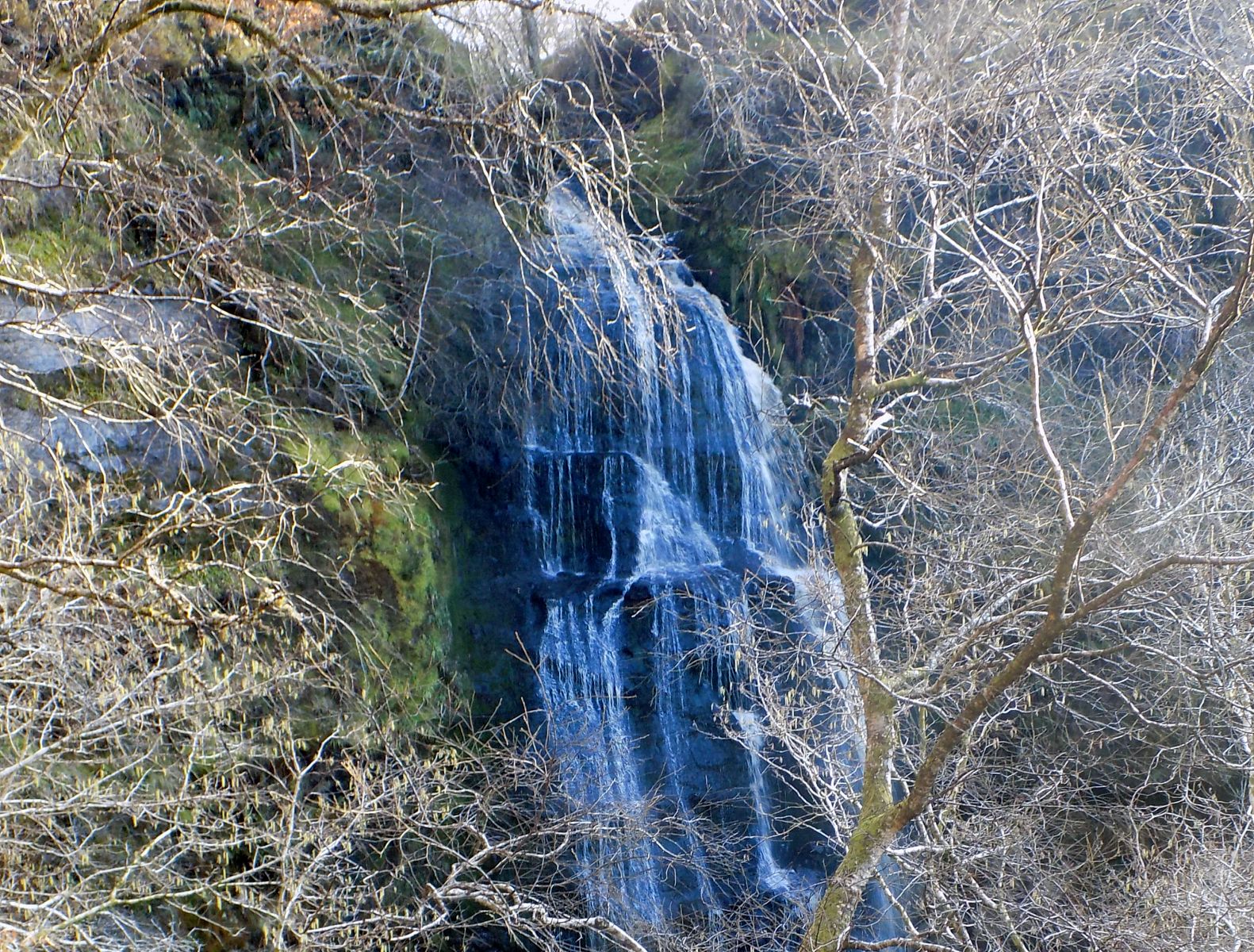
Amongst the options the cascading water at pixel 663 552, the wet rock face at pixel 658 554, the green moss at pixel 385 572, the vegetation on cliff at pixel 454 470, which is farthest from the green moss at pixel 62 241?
the cascading water at pixel 663 552

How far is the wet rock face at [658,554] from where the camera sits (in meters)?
8.71

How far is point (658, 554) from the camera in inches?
376

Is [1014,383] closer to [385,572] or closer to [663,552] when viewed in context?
[663,552]

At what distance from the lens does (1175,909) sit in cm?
516

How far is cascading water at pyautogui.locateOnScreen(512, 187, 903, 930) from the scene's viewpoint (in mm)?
8656

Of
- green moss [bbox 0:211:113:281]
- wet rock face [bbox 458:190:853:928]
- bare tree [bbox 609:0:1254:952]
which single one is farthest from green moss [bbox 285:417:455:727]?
bare tree [bbox 609:0:1254:952]

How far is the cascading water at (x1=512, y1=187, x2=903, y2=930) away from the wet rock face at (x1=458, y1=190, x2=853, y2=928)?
0.02m

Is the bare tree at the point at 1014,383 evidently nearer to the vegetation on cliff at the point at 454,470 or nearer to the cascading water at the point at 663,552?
the vegetation on cliff at the point at 454,470

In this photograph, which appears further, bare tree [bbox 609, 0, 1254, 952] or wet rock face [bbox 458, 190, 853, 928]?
wet rock face [bbox 458, 190, 853, 928]

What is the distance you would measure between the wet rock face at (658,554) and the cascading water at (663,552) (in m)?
0.02

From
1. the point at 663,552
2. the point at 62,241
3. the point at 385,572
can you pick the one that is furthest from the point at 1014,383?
the point at 62,241

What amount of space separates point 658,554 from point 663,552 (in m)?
0.06

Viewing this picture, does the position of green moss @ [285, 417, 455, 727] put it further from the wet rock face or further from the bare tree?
the bare tree

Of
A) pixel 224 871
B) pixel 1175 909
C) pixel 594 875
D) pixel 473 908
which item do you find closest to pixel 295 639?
pixel 224 871
